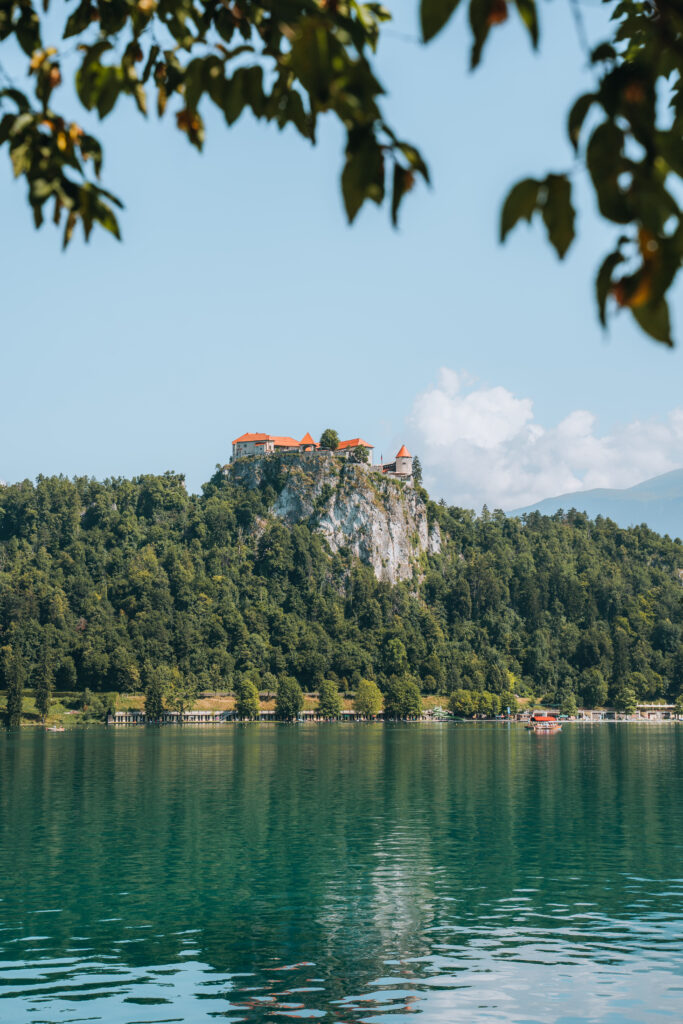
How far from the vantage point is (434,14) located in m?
3.66

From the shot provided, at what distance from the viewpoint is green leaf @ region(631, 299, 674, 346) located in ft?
12.1

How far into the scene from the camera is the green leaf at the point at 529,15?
384cm

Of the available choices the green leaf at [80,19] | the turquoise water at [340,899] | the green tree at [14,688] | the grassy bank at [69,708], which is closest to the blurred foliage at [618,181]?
the green leaf at [80,19]

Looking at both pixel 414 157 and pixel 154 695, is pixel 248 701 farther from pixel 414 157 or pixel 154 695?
pixel 414 157

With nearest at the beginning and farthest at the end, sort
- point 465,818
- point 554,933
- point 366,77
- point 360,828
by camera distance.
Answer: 1. point 366,77
2. point 554,933
3. point 360,828
4. point 465,818

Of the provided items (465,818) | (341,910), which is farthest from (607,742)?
(341,910)

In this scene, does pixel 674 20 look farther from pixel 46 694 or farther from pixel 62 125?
pixel 46 694

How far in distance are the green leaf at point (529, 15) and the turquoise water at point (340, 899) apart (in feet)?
75.7

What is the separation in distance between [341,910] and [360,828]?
19.1m

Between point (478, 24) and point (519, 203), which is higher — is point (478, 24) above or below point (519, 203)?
above

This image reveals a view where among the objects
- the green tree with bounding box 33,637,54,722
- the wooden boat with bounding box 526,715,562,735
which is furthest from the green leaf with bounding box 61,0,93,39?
the wooden boat with bounding box 526,715,562,735

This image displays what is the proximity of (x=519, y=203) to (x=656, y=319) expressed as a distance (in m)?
0.69

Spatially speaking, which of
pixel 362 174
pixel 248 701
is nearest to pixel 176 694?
pixel 248 701

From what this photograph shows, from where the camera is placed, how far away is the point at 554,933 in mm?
30859
